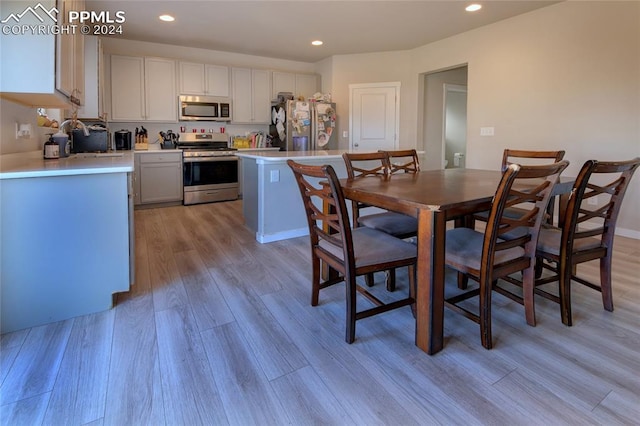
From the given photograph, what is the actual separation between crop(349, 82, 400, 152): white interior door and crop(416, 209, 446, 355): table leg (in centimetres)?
492

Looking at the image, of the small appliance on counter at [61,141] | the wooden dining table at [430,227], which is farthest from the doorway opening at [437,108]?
the small appliance on counter at [61,141]

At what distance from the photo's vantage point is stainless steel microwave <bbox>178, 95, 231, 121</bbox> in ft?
18.5

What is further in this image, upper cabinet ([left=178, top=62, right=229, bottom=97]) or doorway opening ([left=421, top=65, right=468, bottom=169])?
doorway opening ([left=421, top=65, right=468, bottom=169])

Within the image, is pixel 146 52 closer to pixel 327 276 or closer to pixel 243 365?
pixel 327 276

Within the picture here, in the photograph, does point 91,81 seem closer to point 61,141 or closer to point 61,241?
point 61,141

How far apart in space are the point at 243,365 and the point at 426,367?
0.83 m

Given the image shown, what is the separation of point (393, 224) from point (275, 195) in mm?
1538

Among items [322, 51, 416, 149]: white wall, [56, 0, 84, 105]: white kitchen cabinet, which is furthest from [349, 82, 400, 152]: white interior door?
[56, 0, 84, 105]: white kitchen cabinet

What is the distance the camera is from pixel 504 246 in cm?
173

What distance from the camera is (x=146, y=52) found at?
220 inches

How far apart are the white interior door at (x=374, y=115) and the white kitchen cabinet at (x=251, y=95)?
58.6 inches

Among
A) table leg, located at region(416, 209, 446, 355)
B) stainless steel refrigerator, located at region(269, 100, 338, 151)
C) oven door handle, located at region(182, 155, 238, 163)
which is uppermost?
stainless steel refrigerator, located at region(269, 100, 338, 151)

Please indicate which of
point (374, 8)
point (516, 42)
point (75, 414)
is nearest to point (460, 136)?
point (516, 42)

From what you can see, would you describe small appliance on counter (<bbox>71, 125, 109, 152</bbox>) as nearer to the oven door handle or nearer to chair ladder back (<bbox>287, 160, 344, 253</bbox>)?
the oven door handle
